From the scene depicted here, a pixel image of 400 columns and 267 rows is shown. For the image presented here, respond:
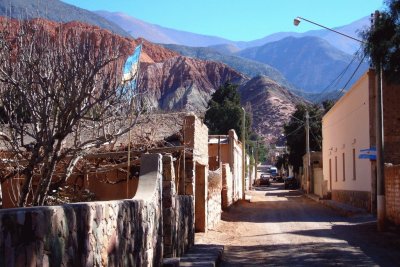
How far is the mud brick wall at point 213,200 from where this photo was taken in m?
20.0

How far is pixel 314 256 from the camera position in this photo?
14.0 metres

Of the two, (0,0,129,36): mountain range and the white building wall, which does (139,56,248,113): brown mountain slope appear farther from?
the white building wall

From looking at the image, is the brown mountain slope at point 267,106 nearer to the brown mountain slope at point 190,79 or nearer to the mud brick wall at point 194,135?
the brown mountain slope at point 190,79

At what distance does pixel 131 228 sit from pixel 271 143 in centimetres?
9848

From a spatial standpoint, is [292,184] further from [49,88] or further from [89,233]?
[89,233]

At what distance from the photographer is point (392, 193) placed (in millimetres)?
20141

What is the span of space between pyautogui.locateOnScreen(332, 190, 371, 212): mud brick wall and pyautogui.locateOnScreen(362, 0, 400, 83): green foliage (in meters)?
11.6

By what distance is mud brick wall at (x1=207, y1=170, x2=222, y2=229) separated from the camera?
65.7 feet

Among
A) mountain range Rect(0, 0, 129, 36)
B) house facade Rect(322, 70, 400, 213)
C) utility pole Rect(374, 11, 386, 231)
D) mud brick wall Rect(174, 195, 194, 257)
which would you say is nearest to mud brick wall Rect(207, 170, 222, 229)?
mud brick wall Rect(174, 195, 194, 257)

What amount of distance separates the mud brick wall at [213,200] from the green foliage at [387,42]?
6.94m

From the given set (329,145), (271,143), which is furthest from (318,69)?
(329,145)

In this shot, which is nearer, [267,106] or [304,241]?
[304,241]

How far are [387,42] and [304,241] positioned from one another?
584cm

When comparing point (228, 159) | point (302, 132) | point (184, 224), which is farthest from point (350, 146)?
point (302, 132)
